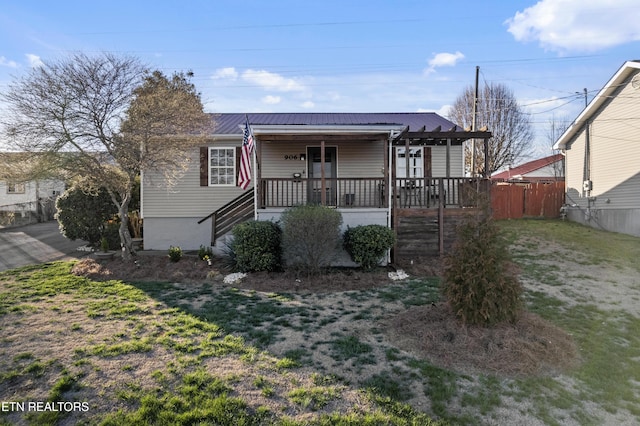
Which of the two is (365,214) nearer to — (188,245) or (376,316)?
(376,316)

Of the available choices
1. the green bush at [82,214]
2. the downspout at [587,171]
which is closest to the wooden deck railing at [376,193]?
the green bush at [82,214]

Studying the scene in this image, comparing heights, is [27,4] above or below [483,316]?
above

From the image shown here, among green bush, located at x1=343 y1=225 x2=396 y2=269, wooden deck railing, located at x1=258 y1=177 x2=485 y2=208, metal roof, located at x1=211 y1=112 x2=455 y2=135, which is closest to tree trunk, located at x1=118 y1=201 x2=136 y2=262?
wooden deck railing, located at x1=258 y1=177 x2=485 y2=208

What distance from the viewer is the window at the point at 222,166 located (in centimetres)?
1167

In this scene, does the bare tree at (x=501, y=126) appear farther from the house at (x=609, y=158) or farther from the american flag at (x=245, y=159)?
the american flag at (x=245, y=159)

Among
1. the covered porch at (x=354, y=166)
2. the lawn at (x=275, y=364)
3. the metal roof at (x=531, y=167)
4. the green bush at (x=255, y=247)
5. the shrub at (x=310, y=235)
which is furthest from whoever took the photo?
the metal roof at (x=531, y=167)

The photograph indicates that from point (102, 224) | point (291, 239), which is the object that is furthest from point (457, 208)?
point (102, 224)

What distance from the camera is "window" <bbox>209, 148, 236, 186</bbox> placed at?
460 inches

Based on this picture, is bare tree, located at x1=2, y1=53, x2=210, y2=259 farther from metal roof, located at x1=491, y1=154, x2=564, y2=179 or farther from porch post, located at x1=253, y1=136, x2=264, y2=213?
metal roof, located at x1=491, y1=154, x2=564, y2=179

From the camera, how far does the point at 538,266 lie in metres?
8.74

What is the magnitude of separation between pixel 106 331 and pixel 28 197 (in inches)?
1071

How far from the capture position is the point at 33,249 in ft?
38.4

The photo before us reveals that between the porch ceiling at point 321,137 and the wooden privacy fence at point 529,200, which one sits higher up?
the porch ceiling at point 321,137

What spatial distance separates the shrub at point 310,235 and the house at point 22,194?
578 cm
